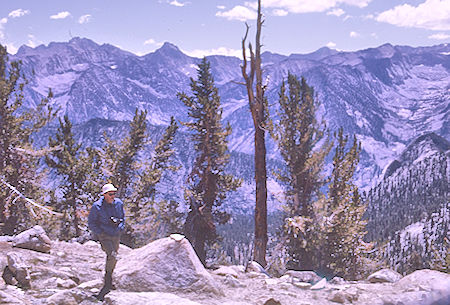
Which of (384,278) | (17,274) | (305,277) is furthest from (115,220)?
(384,278)

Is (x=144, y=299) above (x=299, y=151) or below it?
below

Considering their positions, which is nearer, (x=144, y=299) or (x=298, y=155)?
(x=144, y=299)

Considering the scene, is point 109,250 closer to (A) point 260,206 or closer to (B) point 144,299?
(B) point 144,299

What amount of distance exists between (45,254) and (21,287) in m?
3.06

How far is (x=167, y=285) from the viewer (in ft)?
30.7

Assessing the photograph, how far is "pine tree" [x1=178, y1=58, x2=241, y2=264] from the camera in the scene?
2688 centimetres

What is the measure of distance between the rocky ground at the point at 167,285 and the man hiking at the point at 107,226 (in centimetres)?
54

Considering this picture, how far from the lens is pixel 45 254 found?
460 inches

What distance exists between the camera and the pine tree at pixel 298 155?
25766mm

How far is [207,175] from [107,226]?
18.1 meters

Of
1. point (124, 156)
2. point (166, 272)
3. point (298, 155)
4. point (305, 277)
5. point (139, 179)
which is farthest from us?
point (139, 179)

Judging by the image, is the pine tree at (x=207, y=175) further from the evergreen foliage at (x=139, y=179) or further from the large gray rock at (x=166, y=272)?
the large gray rock at (x=166, y=272)

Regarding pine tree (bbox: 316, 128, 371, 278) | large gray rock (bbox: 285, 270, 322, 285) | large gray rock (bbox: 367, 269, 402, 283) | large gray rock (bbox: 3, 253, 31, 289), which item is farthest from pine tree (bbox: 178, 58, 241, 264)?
large gray rock (bbox: 3, 253, 31, 289)

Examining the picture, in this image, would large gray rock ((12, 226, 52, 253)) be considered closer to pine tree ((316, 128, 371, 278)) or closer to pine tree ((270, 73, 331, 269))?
pine tree ((316, 128, 371, 278))
